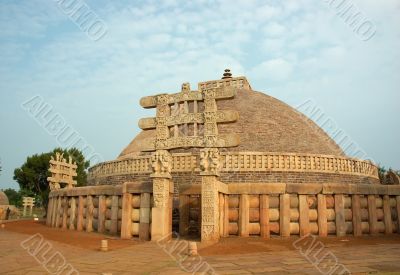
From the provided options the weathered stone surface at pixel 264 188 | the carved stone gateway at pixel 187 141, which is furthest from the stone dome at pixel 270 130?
the weathered stone surface at pixel 264 188

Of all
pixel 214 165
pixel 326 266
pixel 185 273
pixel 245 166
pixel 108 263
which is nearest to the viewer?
pixel 185 273

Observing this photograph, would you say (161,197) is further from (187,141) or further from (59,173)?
(59,173)

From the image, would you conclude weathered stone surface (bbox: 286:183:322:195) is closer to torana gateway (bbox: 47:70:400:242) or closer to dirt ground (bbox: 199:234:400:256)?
torana gateway (bbox: 47:70:400:242)

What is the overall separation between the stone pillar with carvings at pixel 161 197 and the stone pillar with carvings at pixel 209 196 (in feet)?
3.29

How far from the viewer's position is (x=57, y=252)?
7.14 m

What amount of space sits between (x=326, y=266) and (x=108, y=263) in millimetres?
3417

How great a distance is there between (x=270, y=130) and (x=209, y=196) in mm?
14208

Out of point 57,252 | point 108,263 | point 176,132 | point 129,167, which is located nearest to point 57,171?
point 129,167

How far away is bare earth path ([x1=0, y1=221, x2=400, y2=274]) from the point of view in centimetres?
528

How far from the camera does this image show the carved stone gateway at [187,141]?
880 cm

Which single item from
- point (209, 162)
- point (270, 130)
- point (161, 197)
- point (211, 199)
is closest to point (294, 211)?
point (211, 199)

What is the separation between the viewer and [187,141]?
9.59 m

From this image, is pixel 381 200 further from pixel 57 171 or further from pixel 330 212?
pixel 57 171

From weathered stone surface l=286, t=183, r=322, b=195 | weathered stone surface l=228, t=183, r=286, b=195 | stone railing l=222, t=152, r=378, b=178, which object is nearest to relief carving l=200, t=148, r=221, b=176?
weathered stone surface l=228, t=183, r=286, b=195
